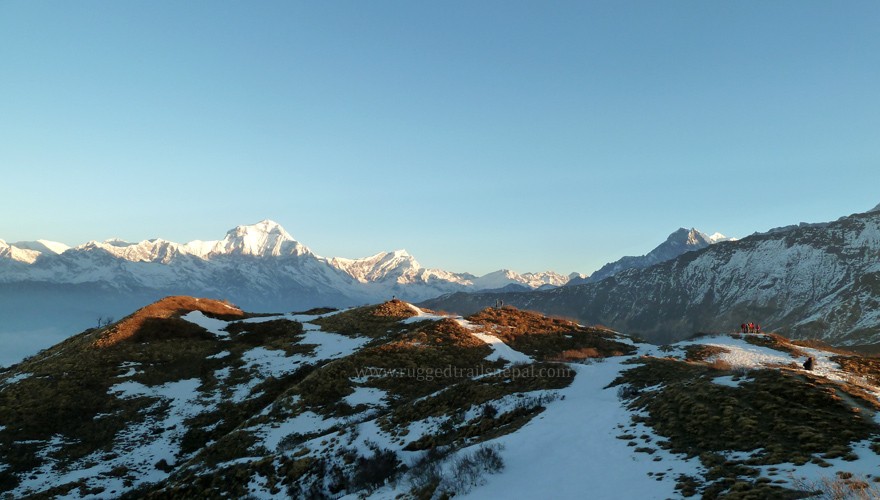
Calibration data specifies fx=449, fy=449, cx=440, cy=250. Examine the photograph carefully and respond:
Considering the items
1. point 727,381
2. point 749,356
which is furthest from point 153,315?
point 749,356

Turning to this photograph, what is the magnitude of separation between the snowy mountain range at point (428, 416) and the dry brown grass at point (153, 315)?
1.59 ft

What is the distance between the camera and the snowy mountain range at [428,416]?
13.9m

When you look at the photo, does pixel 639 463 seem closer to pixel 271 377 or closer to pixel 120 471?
pixel 120 471

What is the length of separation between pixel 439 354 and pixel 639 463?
103ft

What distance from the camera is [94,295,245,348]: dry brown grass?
4991 centimetres

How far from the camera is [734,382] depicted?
835 inches

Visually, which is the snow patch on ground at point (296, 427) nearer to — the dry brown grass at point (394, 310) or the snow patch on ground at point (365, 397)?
the snow patch on ground at point (365, 397)

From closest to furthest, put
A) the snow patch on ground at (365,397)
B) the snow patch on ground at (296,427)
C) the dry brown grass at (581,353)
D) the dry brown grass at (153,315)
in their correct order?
the snow patch on ground at (296,427)
the snow patch on ground at (365,397)
the dry brown grass at (581,353)
the dry brown grass at (153,315)

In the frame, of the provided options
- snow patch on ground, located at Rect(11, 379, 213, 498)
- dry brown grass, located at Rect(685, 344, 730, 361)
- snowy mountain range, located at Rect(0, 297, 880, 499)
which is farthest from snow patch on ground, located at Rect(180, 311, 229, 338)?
dry brown grass, located at Rect(685, 344, 730, 361)

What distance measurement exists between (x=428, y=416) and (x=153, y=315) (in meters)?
48.8

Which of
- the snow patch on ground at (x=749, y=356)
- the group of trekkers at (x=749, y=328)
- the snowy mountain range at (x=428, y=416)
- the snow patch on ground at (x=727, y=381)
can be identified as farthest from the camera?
the group of trekkers at (x=749, y=328)

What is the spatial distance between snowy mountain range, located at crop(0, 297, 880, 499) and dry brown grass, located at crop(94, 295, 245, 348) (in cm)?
48

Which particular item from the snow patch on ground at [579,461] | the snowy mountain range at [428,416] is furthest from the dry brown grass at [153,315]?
the snow patch on ground at [579,461]

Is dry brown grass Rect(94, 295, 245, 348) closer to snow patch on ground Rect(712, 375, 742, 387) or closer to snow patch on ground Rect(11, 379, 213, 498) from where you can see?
snow patch on ground Rect(11, 379, 213, 498)
